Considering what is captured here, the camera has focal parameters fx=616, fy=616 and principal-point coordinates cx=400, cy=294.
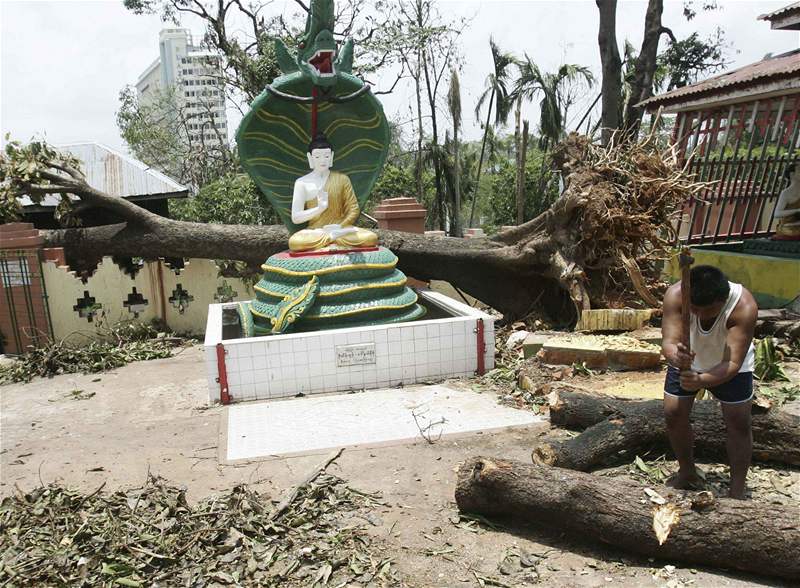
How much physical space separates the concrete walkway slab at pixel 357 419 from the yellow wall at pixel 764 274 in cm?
439

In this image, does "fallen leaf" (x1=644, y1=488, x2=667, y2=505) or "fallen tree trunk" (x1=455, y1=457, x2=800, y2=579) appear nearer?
"fallen tree trunk" (x1=455, y1=457, x2=800, y2=579)

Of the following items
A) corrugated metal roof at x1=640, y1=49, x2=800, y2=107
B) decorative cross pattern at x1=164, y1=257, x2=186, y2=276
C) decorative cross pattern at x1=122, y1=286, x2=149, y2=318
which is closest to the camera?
corrugated metal roof at x1=640, y1=49, x2=800, y2=107

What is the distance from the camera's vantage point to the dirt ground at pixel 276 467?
131 inches

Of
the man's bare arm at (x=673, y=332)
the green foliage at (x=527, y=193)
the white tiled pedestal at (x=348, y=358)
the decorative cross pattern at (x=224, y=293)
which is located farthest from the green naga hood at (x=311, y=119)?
the green foliage at (x=527, y=193)

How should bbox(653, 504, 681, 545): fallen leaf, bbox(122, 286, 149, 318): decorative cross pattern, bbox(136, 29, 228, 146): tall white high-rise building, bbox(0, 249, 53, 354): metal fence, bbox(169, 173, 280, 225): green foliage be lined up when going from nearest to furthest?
bbox(653, 504, 681, 545): fallen leaf < bbox(0, 249, 53, 354): metal fence < bbox(122, 286, 149, 318): decorative cross pattern < bbox(169, 173, 280, 225): green foliage < bbox(136, 29, 228, 146): tall white high-rise building

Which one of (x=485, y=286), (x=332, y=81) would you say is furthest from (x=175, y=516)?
(x=485, y=286)

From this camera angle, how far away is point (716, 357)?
3.57m

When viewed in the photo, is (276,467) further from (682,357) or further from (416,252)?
(416,252)

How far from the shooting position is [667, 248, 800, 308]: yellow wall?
27.1 ft

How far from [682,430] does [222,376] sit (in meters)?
4.46

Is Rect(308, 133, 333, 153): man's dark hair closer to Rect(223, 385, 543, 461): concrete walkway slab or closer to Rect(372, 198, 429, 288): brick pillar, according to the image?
Rect(223, 385, 543, 461): concrete walkway slab

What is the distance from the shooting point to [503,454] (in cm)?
485

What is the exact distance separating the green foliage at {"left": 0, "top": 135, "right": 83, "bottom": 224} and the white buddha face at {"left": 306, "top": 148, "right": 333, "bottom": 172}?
4945mm

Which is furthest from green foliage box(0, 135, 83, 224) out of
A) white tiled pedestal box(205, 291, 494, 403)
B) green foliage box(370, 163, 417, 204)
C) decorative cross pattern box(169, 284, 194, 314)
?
green foliage box(370, 163, 417, 204)
